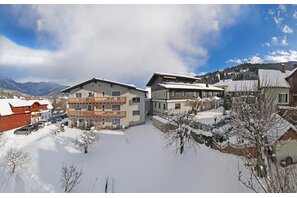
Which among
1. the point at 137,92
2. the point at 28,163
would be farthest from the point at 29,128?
the point at 137,92

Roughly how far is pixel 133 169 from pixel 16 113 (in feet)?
33.4

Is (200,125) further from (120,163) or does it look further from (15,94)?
(15,94)

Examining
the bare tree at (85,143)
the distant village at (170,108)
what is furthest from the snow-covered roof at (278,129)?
the bare tree at (85,143)

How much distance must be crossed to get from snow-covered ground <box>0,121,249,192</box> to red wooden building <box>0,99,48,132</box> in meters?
4.88

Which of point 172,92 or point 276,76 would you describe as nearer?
point 276,76

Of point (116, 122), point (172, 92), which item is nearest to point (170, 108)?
point (172, 92)

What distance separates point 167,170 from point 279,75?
792 cm

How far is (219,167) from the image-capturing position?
5449mm

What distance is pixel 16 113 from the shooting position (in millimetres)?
12422

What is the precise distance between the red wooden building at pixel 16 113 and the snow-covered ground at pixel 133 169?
4876 millimetres

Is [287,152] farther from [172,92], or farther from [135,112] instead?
[135,112]

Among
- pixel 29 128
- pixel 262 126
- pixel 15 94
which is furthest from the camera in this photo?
pixel 15 94

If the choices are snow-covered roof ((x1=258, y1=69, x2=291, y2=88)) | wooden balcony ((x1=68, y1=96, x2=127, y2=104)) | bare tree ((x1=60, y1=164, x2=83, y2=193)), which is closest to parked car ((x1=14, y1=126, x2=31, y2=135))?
wooden balcony ((x1=68, y1=96, x2=127, y2=104))

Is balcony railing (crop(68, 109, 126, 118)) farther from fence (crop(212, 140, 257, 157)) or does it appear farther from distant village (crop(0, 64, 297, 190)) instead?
fence (crop(212, 140, 257, 157))
